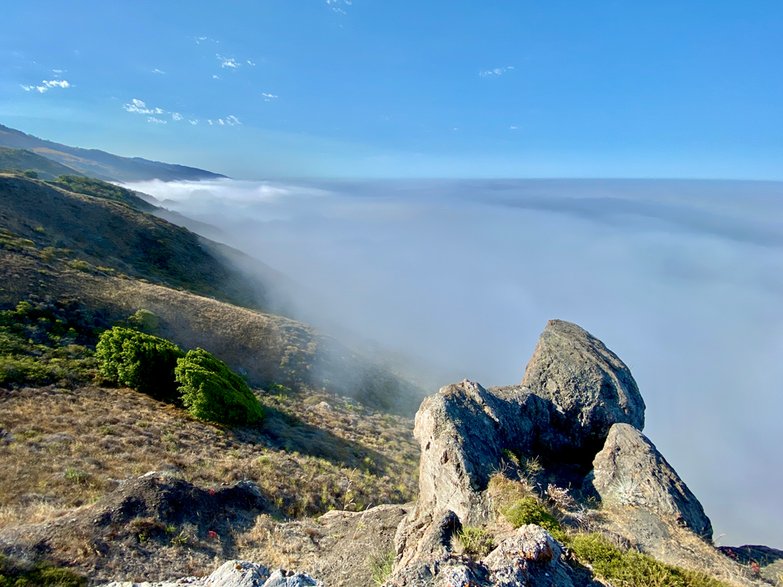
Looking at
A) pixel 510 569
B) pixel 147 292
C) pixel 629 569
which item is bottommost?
pixel 147 292

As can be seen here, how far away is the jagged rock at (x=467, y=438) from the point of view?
507 inches

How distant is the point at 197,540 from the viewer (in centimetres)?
1371

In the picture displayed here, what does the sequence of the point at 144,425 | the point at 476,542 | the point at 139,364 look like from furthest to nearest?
1. the point at 139,364
2. the point at 144,425
3. the point at 476,542

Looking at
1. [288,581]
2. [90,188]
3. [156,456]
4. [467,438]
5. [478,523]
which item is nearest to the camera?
[288,581]

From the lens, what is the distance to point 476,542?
8.09m

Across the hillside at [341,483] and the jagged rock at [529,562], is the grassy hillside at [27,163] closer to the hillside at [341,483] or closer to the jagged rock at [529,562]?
the hillside at [341,483]

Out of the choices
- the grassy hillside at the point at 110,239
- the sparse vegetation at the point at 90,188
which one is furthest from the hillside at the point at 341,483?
the sparse vegetation at the point at 90,188

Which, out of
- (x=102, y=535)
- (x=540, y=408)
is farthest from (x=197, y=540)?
(x=540, y=408)

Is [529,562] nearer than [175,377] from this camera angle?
Yes

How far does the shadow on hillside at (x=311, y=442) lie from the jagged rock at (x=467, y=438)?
12959 mm

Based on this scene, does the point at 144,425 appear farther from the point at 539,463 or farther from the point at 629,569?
the point at 629,569

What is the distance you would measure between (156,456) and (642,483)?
21.2m

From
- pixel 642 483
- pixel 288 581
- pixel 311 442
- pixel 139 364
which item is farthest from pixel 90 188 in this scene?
pixel 642 483

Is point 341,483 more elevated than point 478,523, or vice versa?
point 478,523
